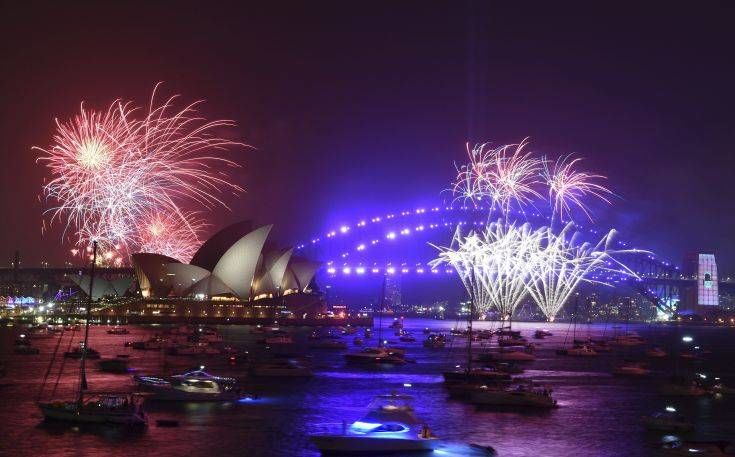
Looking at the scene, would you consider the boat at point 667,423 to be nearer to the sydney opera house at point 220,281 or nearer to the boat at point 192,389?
the boat at point 192,389

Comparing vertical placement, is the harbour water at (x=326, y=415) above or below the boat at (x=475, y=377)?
below

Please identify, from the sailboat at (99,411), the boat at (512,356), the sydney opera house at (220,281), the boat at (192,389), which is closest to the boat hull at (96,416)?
the sailboat at (99,411)

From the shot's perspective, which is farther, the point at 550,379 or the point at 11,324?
the point at 11,324

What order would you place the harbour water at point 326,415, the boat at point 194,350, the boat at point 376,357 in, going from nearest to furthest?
the harbour water at point 326,415, the boat at point 376,357, the boat at point 194,350

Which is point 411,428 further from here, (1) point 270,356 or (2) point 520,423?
(1) point 270,356

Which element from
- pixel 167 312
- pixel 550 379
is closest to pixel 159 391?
pixel 550 379

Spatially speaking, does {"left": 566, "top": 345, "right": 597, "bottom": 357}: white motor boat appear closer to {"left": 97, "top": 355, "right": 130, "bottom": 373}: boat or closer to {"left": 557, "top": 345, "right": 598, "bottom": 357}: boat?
{"left": 557, "top": 345, "right": 598, "bottom": 357}: boat

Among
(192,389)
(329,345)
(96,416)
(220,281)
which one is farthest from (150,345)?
(220,281)
